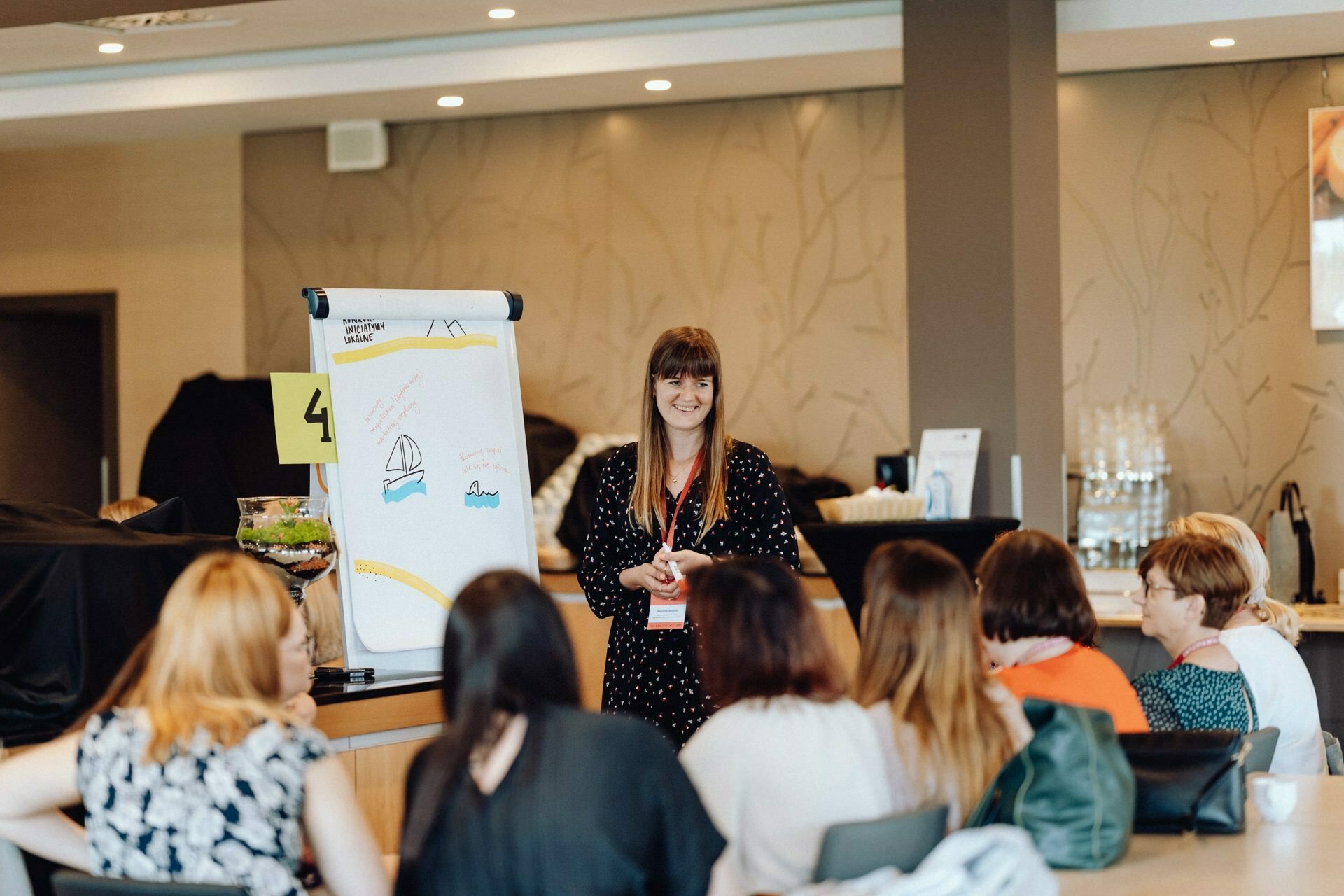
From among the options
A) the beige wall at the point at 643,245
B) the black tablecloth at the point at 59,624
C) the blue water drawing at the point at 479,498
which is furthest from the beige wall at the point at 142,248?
the black tablecloth at the point at 59,624

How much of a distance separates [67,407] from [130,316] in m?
1.29

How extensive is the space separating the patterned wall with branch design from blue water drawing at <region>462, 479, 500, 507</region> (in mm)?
3625

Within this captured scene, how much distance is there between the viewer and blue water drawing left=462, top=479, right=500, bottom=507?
11.7 feet

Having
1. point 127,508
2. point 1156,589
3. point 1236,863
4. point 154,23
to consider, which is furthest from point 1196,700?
point 154,23

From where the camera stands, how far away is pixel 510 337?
3.72 m

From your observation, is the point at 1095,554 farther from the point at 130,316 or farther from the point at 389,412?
the point at 130,316

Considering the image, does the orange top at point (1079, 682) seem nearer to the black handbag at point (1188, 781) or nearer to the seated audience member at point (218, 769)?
the black handbag at point (1188, 781)

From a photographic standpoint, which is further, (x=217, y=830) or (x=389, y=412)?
(x=389, y=412)

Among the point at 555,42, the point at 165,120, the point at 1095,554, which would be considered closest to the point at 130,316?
the point at 165,120

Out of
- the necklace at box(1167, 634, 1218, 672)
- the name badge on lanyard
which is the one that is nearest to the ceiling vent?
the name badge on lanyard

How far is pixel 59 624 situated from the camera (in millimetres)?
2686

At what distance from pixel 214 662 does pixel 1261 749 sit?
192cm

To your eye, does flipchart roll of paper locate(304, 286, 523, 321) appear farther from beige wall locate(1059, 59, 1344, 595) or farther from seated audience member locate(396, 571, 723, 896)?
beige wall locate(1059, 59, 1344, 595)

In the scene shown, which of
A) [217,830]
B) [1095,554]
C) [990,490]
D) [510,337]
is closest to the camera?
[217,830]
